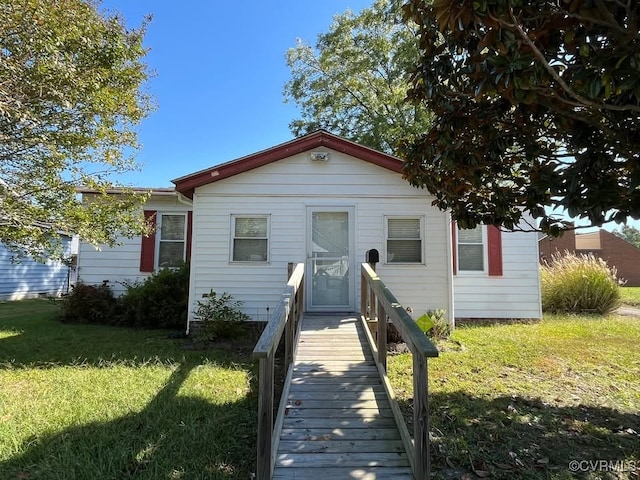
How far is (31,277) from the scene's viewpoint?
51.2 ft

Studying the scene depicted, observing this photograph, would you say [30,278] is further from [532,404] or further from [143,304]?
[532,404]

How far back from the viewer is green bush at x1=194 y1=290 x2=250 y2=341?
22.9ft

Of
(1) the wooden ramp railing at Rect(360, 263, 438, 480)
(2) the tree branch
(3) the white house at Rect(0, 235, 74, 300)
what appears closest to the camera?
(2) the tree branch

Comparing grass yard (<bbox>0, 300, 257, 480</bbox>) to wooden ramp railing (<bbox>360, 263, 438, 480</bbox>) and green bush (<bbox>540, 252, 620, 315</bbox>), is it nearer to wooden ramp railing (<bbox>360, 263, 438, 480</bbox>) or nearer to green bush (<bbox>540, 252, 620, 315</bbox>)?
wooden ramp railing (<bbox>360, 263, 438, 480</bbox>)

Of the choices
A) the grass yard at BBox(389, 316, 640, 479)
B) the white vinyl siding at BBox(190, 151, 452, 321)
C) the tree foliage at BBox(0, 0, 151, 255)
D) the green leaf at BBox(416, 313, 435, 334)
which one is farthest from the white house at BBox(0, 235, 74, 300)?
the grass yard at BBox(389, 316, 640, 479)

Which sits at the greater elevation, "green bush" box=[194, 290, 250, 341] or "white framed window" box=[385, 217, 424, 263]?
"white framed window" box=[385, 217, 424, 263]

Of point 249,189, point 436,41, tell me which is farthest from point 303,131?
point 436,41

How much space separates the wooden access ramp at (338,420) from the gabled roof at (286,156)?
12.5 ft

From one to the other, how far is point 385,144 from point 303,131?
5089 millimetres

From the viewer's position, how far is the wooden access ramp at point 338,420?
286cm

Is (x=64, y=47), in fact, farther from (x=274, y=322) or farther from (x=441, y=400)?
(x=441, y=400)

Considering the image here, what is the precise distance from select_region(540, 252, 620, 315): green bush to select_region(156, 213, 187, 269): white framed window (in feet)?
34.7

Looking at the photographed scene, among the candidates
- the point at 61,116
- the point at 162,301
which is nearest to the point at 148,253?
the point at 162,301

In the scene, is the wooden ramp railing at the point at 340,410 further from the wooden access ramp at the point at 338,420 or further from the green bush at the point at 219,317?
the green bush at the point at 219,317
